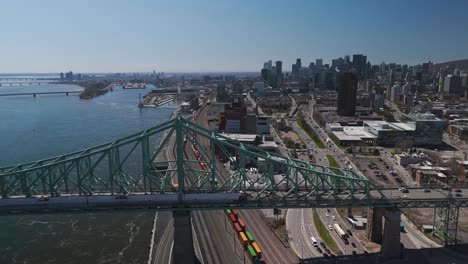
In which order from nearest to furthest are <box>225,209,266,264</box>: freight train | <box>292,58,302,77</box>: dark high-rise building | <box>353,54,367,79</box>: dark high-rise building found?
<box>225,209,266,264</box>: freight train → <box>353,54,367,79</box>: dark high-rise building → <box>292,58,302,77</box>: dark high-rise building

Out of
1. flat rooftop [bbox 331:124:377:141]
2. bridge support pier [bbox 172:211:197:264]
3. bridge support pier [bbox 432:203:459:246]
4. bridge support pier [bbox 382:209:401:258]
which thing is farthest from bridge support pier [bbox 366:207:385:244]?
flat rooftop [bbox 331:124:377:141]

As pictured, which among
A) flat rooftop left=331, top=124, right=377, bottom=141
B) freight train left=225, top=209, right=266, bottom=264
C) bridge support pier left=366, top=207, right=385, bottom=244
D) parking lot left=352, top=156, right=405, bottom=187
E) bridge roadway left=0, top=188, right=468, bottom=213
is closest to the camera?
freight train left=225, top=209, right=266, bottom=264

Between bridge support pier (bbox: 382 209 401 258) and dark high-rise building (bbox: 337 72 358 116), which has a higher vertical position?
dark high-rise building (bbox: 337 72 358 116)

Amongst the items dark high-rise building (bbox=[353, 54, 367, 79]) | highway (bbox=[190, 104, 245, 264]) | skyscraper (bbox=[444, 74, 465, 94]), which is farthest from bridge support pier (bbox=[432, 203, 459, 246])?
dark high-rise building (bbox=[353, 54, 367, 79])

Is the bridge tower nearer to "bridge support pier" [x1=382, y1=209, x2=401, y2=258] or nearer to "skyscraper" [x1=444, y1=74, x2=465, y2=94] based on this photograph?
"bridge support pier" [x1=382, y1=209, x2=401, y2=258]

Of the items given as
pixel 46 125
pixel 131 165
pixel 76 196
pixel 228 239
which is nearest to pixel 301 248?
pixel 228 239

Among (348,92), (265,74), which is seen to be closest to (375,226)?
(348,92)

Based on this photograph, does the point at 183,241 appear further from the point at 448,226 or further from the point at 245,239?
the point at 448,226

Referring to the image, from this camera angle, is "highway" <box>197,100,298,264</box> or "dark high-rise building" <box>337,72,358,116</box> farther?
"dark high-rise building" <box>337,72,358,116</box>

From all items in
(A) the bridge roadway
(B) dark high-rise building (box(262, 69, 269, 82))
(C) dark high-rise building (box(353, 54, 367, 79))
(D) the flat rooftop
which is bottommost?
(D) the flat rooftop
